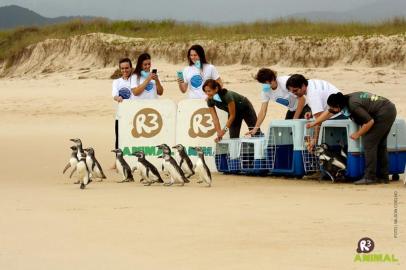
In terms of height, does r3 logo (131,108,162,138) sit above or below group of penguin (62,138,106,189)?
above

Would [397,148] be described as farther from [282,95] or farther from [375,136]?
[282,95]

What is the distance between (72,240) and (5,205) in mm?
2504

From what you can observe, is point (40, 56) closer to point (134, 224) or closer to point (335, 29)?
point (335, 29)

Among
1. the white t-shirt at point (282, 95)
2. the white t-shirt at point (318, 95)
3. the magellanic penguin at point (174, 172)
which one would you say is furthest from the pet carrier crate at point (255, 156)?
the magellanic penguin at point (174, 172)

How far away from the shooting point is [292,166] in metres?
14.2

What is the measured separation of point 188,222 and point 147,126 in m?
5.85

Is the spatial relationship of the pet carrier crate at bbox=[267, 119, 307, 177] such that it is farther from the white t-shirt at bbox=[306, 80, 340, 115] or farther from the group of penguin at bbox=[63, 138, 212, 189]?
the group of penguin at bbox=[63, 138, 212, 189]

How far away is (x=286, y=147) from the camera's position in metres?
14.4

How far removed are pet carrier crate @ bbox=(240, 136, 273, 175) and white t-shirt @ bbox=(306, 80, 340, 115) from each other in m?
0.98

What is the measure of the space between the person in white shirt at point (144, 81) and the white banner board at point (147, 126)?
0.15 metres

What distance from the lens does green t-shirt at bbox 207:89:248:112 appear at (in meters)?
14.6

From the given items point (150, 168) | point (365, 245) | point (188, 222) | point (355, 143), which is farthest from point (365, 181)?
point (365, 245)

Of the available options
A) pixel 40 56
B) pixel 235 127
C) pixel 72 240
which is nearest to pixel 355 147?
pixel 235 127

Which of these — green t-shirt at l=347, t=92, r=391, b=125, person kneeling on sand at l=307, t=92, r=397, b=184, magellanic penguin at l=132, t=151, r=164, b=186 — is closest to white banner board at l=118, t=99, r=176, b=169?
magellanic penguin at l=132, t=151, r=164, b=186
